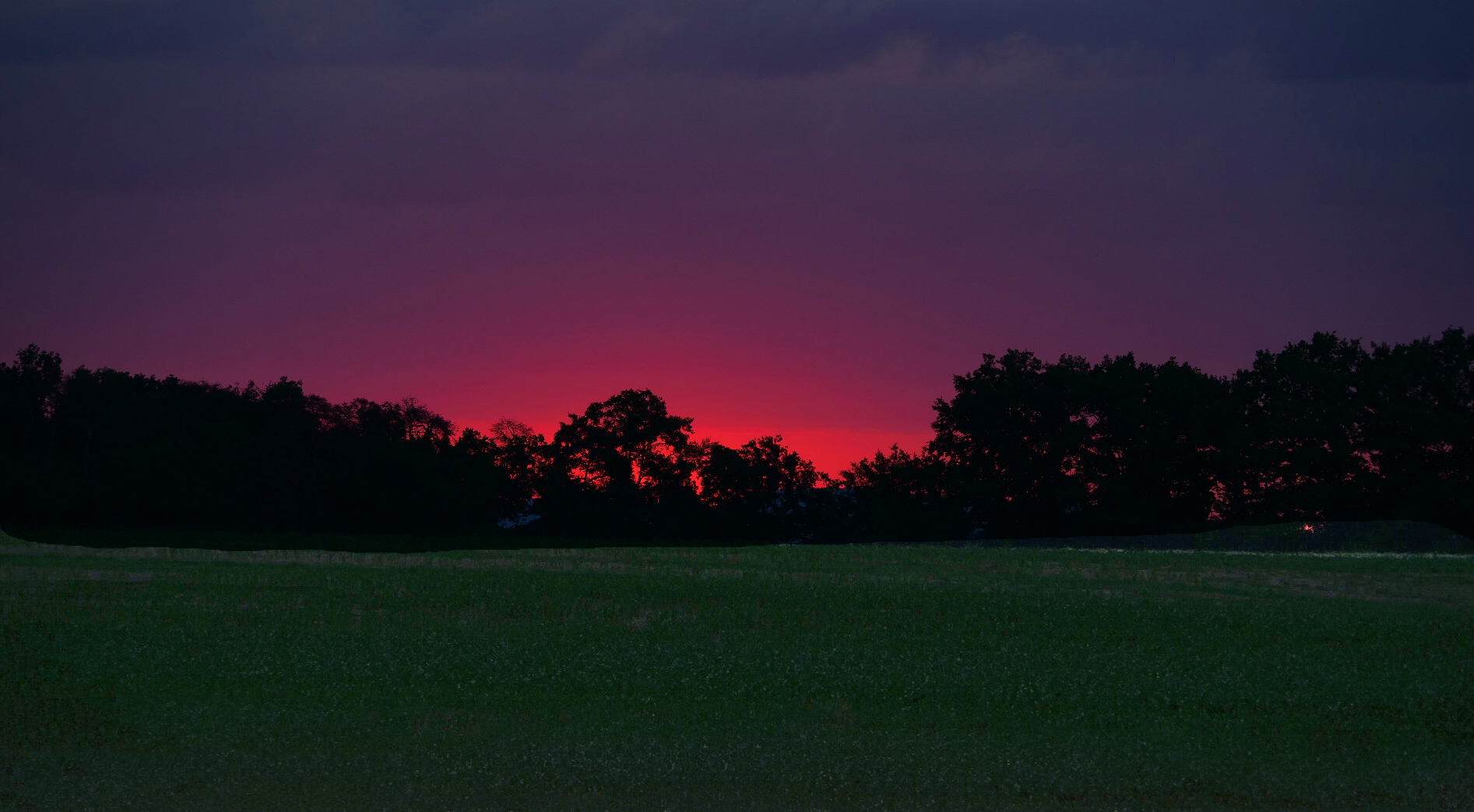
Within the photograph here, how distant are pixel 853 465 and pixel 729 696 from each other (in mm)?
75553

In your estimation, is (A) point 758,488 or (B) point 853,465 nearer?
(A) point 758,488

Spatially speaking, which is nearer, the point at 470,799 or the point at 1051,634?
the point at 470,799

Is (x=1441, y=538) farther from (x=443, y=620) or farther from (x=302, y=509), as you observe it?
(x=302, y=509)

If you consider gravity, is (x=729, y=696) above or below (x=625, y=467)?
below

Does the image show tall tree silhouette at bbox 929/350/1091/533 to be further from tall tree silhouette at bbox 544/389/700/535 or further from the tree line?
tall tree silhouette at bbox 544/389/700/535

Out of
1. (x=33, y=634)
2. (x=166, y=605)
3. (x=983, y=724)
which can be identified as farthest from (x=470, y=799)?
(x=166, y=605)

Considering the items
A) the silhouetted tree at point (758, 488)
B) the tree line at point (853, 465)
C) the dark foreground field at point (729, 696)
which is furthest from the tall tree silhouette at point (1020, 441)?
the dark foreground field at point (729, 696)

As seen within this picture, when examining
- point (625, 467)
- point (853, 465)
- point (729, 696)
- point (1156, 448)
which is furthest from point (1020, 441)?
point (729, 696)

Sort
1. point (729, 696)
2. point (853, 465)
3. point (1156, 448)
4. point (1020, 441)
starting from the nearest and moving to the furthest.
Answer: point (729, 696) < point (1156, 448) < point (1020, 441) < point (853, 465)

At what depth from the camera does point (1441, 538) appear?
41.0 meters

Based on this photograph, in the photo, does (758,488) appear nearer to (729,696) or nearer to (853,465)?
(853,465)

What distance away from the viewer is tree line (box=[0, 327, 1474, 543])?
6588 centimetres

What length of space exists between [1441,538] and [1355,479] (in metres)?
27.7

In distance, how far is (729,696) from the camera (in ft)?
49.7
